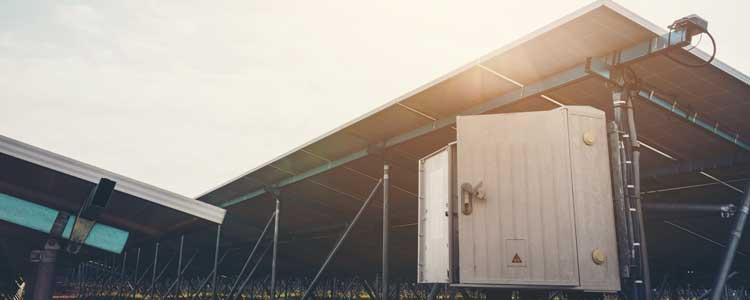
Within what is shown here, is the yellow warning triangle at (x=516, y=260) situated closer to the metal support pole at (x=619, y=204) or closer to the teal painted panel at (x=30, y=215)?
the metal support pole at (x=619, y=204)

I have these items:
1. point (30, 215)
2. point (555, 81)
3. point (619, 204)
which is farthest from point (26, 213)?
point (619, 204)

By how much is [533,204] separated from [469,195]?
0.84 meters

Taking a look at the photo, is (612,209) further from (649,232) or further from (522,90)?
(649,232)

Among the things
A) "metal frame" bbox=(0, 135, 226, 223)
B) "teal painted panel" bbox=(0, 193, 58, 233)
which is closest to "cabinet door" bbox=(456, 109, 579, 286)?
"metal frame" bbox=(0, 135, 226, 223)

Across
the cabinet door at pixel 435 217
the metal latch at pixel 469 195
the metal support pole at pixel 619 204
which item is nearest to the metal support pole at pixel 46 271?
the cabinet door at pixel 435 217

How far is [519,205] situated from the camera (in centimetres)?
775

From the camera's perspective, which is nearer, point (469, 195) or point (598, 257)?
point (598, 257)

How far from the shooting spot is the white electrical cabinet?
24.4ft

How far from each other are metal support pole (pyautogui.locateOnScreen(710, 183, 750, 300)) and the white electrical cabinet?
4.36 m

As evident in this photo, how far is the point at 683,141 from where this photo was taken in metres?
14.0

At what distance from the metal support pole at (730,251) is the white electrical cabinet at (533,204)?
4.36 meters

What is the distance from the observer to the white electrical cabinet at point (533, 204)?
7.43 metres

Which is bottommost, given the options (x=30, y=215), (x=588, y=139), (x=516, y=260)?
(x=516, y=260)

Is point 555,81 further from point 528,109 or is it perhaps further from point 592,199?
point 592,199
